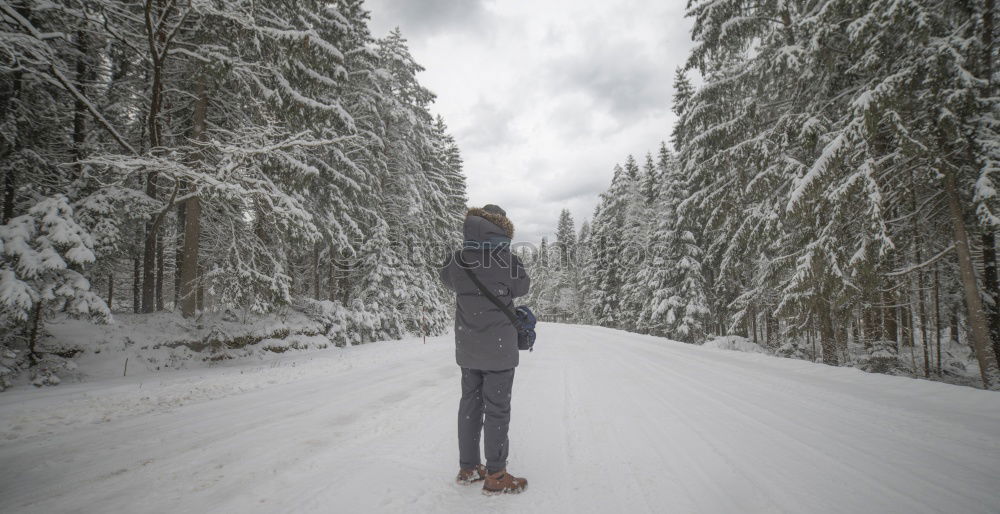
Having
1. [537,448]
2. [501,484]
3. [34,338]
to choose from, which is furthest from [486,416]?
[34,338]

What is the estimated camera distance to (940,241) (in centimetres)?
981

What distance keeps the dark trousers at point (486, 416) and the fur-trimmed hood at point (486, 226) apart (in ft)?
3.61

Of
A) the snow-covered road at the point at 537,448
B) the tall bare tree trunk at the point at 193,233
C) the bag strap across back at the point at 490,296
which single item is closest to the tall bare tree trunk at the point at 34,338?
the snow-covered road at the point at 537,448

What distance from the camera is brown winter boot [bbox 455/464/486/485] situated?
9.07 ft

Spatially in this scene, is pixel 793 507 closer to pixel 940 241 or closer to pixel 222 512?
pixel 222 512

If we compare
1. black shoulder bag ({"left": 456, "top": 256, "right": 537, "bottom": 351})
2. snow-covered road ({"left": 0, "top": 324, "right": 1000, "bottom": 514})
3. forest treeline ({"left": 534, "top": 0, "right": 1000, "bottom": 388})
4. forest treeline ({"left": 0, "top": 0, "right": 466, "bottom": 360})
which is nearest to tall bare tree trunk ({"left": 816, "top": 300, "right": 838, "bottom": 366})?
forest treeline ({"left": 534, "top": 0, "right": 1000, "bottom": 388})

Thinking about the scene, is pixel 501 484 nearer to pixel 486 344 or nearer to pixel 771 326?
pixel 486 344

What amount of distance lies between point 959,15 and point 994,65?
5.53 ft

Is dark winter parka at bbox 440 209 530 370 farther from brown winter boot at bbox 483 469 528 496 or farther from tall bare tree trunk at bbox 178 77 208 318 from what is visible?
tall bare tree trunk at bbox 178 77 208 318

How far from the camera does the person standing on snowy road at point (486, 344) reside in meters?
2.70

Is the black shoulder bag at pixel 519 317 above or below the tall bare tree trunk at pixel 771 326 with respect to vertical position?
above

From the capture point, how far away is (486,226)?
298 cm

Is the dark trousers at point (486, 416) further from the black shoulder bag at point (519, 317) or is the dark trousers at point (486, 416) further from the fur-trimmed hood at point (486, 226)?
the fur-trimmed hood at point (486, 226)

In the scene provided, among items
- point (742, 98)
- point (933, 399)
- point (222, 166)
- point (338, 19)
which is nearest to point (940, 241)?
point (742, 98)
